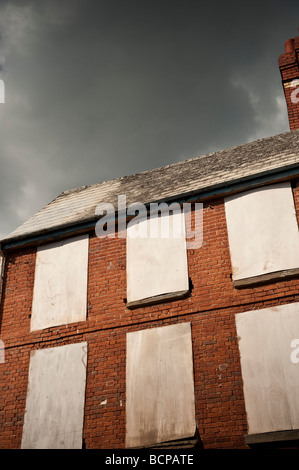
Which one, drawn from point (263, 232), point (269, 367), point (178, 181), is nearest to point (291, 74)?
point (178, 181)

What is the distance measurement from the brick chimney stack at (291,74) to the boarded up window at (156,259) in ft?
20.3

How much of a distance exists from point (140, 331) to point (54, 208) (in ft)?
16.1

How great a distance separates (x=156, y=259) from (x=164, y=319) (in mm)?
1258

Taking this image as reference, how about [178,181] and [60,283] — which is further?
[178,181]

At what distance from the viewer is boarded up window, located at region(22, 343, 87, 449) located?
880cm

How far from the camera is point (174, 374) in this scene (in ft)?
28.0

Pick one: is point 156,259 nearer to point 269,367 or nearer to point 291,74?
point 269,367

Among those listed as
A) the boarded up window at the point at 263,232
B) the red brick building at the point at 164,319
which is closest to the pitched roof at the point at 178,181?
the red brick building at the point at 164,319

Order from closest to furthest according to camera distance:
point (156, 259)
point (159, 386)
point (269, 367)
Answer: point (269, 367), point (159, 386), point (156, 259)

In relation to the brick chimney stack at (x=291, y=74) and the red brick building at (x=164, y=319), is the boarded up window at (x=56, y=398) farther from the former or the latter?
the brick chimney stack at (x=291, y=74)

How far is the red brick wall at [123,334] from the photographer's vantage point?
8094mm

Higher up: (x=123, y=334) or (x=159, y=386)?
(x=123, y=334)

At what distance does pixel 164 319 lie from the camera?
29.9ft

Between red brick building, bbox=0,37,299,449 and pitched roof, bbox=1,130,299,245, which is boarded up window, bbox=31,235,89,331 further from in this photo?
pitched roof, bbox=1,130,299,245
